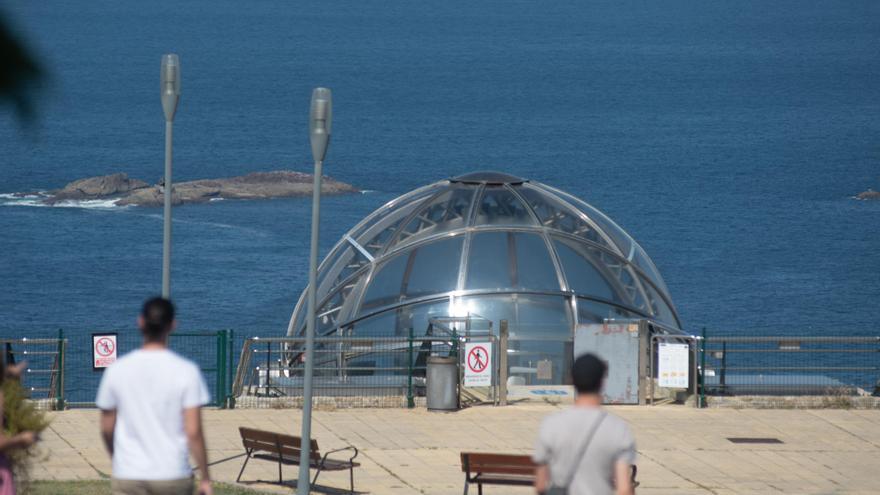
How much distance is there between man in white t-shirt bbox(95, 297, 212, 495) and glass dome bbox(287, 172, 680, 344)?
18.5 m

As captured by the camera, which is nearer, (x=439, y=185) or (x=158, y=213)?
(x=439, y=185)

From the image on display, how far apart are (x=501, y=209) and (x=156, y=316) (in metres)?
21.5

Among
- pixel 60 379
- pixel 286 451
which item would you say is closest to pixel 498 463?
pixel 286 451

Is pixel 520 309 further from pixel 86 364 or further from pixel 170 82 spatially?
pixel 86 364

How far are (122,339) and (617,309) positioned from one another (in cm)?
4137

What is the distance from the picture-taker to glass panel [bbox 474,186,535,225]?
3028 cm

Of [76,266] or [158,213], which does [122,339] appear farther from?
[158,213]

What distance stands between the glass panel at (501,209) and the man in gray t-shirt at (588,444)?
2079cm

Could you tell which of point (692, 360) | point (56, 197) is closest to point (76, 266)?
point (56, 197)

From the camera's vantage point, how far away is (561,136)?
551 ft

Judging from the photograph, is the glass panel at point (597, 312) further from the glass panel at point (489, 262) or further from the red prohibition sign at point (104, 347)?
the red prohibition sign at point (104, 347)

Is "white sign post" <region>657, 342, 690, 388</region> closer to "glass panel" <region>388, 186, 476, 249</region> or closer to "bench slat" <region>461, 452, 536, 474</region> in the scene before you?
"glass panel" <region>388, 186, 476, 249</region>

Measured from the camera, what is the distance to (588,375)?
9352 millimetres

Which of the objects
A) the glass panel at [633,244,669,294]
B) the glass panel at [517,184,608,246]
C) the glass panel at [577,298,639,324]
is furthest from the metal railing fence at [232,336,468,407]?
the glass panel at [633,244,669,294]
